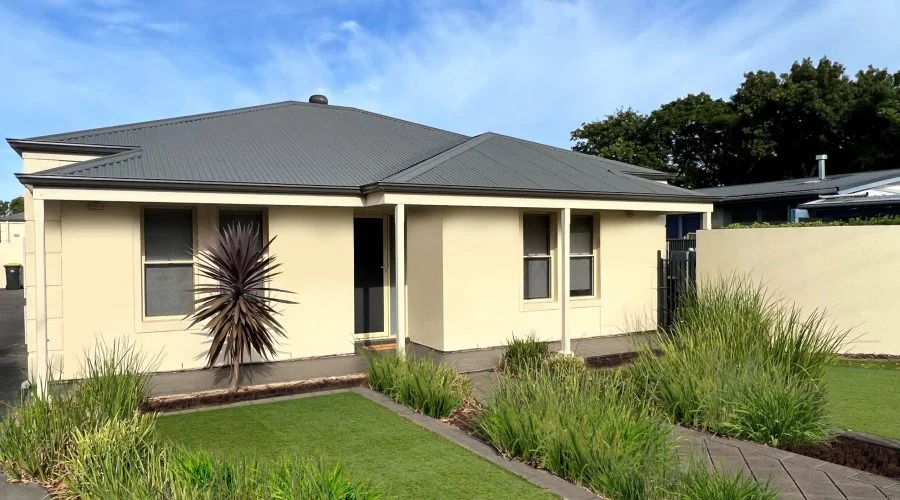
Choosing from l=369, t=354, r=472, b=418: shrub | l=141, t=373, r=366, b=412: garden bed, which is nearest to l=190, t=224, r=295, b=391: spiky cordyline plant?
l=141, t=373, r=366, b=412: garden bed

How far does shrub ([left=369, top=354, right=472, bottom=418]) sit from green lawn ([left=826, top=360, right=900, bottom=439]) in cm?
394

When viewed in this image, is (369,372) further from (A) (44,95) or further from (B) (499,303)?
(A) (44,95)

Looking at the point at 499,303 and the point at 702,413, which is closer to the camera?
the point at 702,413

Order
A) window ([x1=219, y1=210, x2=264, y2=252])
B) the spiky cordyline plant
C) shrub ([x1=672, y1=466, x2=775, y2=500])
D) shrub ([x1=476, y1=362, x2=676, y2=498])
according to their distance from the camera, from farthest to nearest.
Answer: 1. window ([x1=219, y1=210, x2=264, y2=252])
2. the spiky cordyline plant
3. shrub ([x1=476, y1=362, x2=676, y2=498])
4. shrub ([x1=672, y1=466, x2=775, y2=500])

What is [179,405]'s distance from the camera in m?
6.87

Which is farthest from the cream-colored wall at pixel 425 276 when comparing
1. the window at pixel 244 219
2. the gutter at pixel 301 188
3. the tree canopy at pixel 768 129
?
the tree canopy at pixel 768 129

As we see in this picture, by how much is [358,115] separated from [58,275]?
287 inches

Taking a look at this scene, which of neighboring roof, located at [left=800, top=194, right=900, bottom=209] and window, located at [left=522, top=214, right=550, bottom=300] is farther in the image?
neighboring roof, located at [left=800, top=194, right=900, bottom=209]

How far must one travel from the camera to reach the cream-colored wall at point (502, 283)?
32.5ft

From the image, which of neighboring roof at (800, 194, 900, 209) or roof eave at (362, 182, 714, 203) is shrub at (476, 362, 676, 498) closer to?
roof eave at (362, 182, 714, 203)

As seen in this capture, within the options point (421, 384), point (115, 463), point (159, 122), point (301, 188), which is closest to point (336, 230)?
point (301, 188)

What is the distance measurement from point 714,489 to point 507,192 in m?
6.02

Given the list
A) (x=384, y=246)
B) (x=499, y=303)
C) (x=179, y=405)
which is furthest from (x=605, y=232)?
(x=179, y=405)

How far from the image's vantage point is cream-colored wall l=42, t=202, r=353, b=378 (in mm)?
8023
